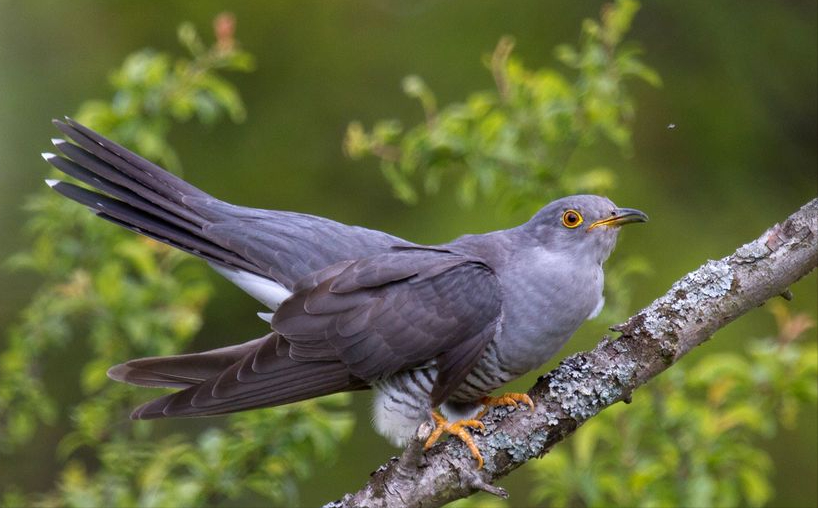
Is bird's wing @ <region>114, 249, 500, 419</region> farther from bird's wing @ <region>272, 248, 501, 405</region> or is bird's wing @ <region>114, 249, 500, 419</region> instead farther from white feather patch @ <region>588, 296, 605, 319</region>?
white feather patch @ <region>588, 296, 605, 319</region>

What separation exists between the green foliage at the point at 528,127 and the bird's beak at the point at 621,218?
1.15 feet

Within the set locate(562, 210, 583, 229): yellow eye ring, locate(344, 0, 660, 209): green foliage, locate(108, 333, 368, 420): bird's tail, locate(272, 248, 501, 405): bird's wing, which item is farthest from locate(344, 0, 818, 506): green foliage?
locate(108, 333, 368, 420): bird's tail

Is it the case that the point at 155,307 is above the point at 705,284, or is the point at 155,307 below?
above

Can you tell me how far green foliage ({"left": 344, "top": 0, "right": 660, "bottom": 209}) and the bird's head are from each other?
0.32m

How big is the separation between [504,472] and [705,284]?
2.12 feet

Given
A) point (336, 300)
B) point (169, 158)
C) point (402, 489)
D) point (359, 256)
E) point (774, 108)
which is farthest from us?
point (774, 108)

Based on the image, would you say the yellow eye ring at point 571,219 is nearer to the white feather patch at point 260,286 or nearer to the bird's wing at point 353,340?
the bird's wing at point 353,340

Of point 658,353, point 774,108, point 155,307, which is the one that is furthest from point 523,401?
point 774,108

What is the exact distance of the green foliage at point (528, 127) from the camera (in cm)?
333

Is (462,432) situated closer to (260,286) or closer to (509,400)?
(509,400)

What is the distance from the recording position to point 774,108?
4.84 meters

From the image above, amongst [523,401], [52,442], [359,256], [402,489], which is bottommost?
[402,489]

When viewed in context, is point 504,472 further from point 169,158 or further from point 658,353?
point 169,158

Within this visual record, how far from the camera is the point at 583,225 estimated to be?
300 centimetres
